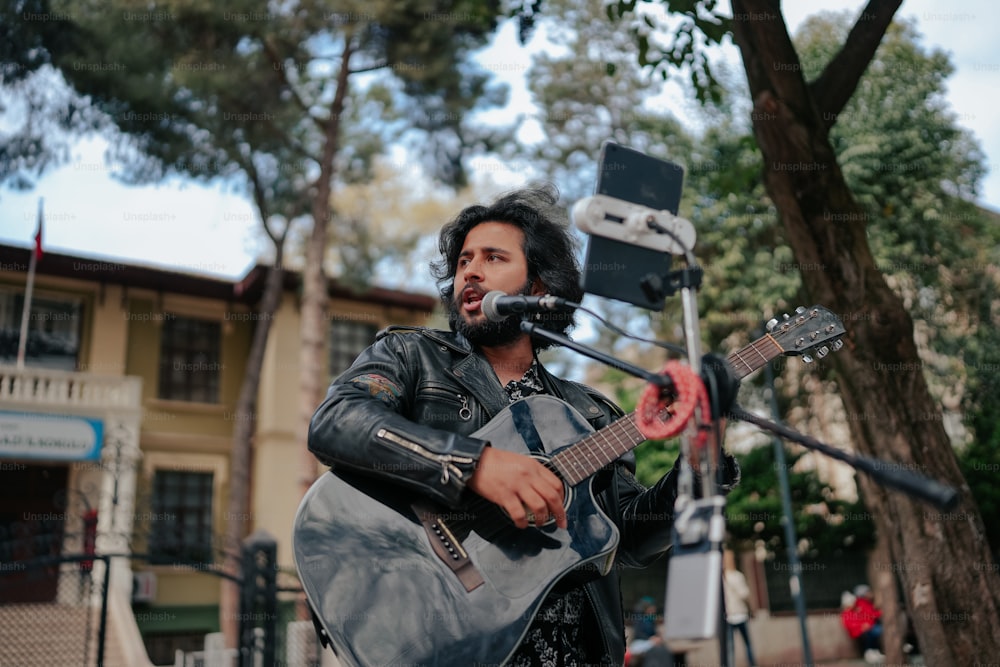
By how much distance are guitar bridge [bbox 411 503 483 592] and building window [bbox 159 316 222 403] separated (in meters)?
20.5

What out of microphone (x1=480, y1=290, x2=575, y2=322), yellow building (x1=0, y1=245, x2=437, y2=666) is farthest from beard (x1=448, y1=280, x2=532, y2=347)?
yellow building (x1=0, y1=245, x2=437, y2=666)

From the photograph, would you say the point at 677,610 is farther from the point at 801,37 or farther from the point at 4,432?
the point at 4,432

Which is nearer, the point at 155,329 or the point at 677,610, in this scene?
the point at 677,610

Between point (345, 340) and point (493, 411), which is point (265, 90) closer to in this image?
point (345, 340)

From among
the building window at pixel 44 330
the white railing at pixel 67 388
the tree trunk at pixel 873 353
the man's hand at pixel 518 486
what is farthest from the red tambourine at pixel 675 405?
the building window at pixel 44 330

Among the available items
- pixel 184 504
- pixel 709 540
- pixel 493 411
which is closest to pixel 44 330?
pixel 184 504

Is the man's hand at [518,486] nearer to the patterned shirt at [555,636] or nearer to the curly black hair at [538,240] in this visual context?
the patterned shirt at [555,636]

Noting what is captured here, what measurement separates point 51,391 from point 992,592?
18.6 metres

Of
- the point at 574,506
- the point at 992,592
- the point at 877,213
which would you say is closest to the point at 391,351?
the point at 574,506

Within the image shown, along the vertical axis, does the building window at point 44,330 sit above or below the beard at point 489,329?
above

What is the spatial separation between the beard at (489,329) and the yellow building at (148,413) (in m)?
14.9

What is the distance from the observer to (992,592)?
487 cm

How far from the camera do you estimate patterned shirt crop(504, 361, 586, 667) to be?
259 cm

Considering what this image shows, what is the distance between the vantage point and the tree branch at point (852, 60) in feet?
18.7
